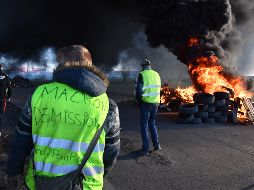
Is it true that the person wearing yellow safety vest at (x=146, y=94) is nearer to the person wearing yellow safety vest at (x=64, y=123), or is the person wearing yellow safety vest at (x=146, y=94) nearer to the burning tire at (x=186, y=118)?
the burning tire at (x=186, y=118)

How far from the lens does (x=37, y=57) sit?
31.7m

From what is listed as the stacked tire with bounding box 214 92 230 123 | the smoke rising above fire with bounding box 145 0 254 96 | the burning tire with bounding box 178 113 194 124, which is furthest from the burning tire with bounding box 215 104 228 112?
the smoke rising above fire with bounding box 145 0 254 96

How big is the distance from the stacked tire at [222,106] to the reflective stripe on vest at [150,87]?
5265mm

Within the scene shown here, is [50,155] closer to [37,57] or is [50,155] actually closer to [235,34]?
[235,34]

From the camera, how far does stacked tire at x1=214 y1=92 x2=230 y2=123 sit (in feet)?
40.0

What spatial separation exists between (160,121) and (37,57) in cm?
2196

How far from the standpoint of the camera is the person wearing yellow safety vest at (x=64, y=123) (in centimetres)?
229

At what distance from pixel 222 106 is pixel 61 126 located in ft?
35.1

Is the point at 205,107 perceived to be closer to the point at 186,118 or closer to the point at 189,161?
the point at 186,118

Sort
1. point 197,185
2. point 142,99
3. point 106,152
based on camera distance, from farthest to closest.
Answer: point 142,99, point 197,185, point 106,152

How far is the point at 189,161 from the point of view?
700 cm

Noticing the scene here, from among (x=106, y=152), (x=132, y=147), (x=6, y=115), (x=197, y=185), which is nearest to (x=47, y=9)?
(x=6, y=115)

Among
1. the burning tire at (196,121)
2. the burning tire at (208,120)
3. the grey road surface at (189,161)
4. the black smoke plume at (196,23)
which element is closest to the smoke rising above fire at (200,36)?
the black smoke plume at (196,23)

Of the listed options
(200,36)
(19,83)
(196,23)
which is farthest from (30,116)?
(19,83)
